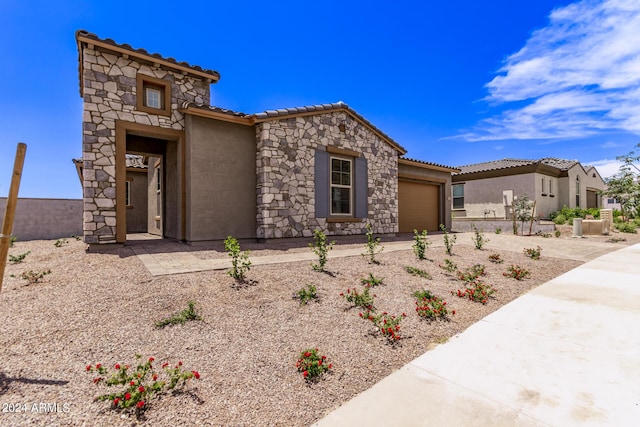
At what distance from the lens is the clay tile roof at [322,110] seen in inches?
366

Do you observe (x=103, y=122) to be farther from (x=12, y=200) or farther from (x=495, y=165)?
(x=495, y=165)

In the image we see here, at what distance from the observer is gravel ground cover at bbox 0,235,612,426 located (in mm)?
2449

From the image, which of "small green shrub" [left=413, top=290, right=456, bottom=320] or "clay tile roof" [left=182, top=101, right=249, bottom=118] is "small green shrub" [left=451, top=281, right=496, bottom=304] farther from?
"clay tile roof" [left=182, top=101, right=249, bottom=118]

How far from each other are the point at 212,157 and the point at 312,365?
7.71m

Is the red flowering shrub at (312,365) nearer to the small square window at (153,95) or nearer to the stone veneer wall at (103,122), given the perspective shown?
the stone veneer wall at (103,122)

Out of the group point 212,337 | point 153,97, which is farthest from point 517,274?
point 153,97

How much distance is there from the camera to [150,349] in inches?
124

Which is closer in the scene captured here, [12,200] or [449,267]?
[12,200]

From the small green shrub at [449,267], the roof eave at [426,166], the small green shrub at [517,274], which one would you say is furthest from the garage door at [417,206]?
the small green shrub at [517,274]

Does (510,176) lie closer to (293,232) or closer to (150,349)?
(293,232)

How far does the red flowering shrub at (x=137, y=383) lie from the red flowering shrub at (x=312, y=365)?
0.96 m

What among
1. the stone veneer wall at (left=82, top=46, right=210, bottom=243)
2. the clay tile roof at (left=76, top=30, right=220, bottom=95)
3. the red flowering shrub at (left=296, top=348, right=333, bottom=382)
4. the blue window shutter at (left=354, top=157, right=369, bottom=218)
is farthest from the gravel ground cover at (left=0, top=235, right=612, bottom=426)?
the clay tile roof at (left=76, top=30, right=220, bottom=95)

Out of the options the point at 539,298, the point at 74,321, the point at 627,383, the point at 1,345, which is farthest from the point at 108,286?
the point at 539,298

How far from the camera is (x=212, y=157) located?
919 centimetres
